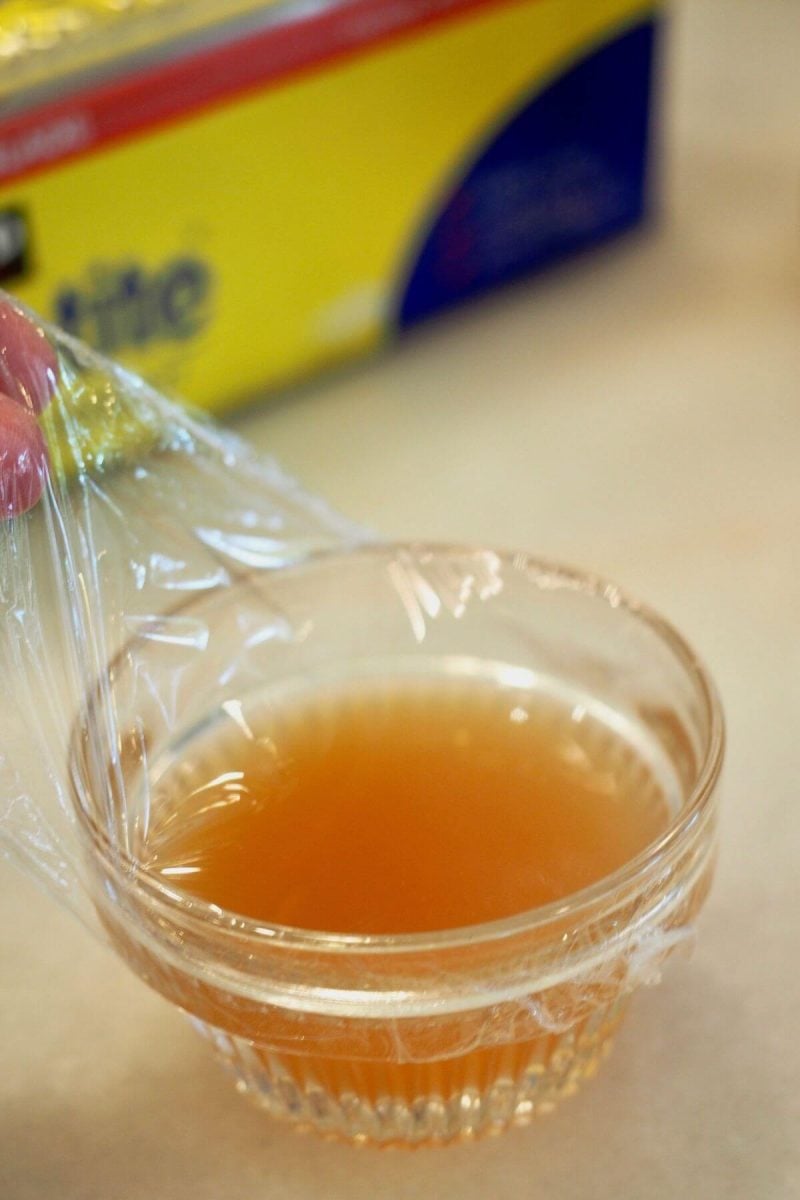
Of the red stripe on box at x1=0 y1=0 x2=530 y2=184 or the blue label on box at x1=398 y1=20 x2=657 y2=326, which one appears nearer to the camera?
the red stripe on box at x1=0 y1=0 x2=530 y2=184

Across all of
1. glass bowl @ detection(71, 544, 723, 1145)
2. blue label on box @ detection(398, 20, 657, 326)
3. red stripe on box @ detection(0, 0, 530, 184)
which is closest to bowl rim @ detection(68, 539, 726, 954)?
glass bowl @ detection(71, 544, 723, 1145)

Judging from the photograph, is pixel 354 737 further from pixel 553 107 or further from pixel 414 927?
pixel 553 107

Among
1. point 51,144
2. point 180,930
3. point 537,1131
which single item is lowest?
point 537,1131

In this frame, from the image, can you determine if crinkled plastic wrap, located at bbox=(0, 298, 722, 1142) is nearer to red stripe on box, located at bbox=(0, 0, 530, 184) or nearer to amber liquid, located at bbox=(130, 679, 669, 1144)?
amber liquid, located at bbox=(130, 679, 669, 1144)

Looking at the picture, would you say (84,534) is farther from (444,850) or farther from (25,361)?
(444,850)

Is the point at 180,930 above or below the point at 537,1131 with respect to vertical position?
above

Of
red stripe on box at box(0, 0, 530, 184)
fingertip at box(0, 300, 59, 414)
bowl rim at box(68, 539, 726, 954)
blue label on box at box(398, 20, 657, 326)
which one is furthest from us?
blue label on box at box(398, 20, 657, 326)


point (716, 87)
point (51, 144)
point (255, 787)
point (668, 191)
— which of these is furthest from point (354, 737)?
point (716, 87)
